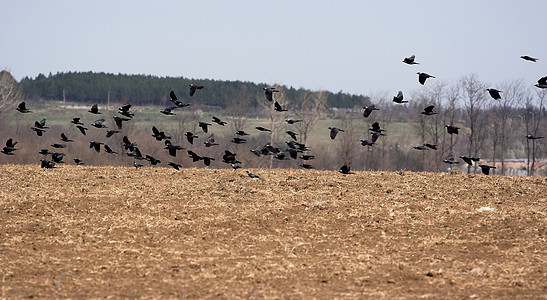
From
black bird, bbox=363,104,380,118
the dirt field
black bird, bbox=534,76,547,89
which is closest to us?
the dirt field

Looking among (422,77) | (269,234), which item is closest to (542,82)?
(422,77)

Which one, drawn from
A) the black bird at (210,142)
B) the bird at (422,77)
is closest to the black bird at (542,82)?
the bird at (422,77)

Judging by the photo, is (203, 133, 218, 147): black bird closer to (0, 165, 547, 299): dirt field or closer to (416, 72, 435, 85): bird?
(0, 165, 547, 299): dirt field

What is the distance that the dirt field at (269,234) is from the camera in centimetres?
855

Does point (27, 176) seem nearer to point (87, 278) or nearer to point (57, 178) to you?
point (57, 178)

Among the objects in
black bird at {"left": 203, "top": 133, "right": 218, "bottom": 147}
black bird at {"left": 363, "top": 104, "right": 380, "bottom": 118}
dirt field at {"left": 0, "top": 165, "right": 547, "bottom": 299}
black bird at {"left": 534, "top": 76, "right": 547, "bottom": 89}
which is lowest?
dirt field at {"left": 0, "top": 165, "right": 547, "bottom": 299}

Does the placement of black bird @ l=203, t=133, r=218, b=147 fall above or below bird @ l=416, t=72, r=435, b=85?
below

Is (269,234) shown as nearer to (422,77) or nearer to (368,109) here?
(368,109)

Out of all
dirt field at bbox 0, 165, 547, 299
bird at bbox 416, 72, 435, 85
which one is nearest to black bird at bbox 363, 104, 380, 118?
bird at bbox 416, 72, 435, 85

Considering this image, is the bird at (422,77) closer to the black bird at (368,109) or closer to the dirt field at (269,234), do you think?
the black bird at (368,109)

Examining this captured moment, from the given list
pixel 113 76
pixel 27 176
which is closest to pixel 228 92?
pixel 113 76

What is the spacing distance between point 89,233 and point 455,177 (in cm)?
1096

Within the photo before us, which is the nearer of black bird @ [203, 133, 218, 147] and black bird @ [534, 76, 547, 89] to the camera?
black bird @ [534, 76, 547, 89]

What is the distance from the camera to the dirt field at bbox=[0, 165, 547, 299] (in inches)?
337
